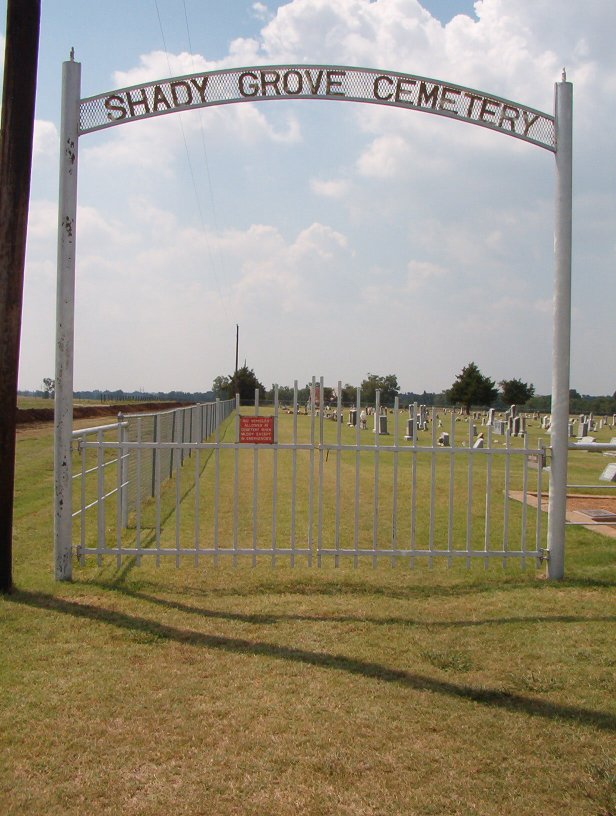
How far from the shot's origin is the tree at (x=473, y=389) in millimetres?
69938

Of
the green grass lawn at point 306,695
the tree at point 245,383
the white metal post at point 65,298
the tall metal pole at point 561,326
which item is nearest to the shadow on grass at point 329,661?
the green grass lawn at point 306,695

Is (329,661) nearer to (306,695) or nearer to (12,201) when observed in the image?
(306,695)

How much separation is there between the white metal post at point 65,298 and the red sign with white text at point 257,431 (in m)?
1.46

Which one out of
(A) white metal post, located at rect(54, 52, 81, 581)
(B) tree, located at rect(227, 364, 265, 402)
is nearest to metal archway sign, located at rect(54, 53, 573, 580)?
(A) white metal post, located at rect(54, 52, 81, 581)

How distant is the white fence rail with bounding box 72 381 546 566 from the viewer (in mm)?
5984

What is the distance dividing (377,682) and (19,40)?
536 cm

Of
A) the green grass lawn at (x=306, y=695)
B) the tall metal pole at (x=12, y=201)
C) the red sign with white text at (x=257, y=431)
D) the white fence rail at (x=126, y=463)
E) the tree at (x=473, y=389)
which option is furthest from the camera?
the tree at (x=473, y=389)

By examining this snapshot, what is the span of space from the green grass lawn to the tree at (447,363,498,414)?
214 ft

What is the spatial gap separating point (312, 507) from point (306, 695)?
10.7ft

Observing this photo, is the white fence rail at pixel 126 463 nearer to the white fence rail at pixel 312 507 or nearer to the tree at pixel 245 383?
the white fence rail at pixel 312 507

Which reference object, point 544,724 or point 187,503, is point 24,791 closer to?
point 544,724

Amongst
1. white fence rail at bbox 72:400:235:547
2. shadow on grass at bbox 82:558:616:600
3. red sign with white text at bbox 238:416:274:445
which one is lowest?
shadow on grass at bbox 82:558:616:600

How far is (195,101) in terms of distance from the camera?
6051 mm

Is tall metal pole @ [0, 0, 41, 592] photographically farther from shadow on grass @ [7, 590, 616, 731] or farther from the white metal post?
shadow on grass @ [7, 590, 616, 731]
